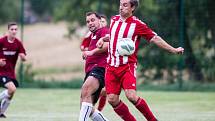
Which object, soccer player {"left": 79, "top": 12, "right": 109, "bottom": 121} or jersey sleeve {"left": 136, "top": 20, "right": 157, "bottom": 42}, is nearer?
jersey sleeve {"left": 136, "top": 20, "right": 157, "bottom": 42}

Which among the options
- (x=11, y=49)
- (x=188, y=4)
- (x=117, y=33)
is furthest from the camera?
(x=188, y=4)

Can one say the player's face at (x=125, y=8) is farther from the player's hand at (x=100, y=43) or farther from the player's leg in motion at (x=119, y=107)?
the player's leg in motion at (x=119, y=107)

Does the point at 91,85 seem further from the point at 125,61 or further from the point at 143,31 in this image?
the point at 143,31

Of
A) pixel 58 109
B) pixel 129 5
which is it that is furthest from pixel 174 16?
pixel 129 5

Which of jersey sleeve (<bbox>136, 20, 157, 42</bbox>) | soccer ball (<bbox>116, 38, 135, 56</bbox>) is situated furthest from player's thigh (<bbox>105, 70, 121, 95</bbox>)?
jersey sleeve (<bbox>136, 20, 157, 42</bbox>)

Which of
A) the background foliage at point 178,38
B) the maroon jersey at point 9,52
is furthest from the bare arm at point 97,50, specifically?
the background foliage at point 178,38

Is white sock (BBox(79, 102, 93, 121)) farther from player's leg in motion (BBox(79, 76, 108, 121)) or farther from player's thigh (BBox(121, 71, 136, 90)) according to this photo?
player's thigh (BBox(121, 71, 136, 90))

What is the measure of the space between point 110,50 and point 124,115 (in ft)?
3.17

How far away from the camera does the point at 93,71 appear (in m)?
11.6

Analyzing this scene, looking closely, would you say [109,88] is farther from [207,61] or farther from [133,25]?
[207,61]

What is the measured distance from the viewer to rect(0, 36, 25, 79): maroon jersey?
15.2 metres

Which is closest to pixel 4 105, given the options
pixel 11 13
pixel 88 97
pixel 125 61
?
pixel 88 97

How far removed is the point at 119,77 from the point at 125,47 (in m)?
0.46

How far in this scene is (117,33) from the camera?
10.9 m
